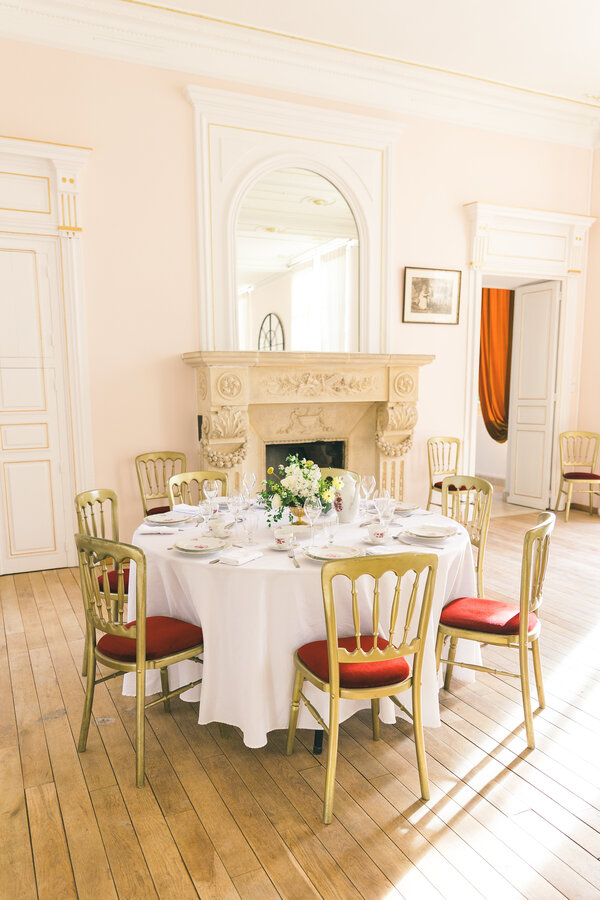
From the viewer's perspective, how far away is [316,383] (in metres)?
5.17

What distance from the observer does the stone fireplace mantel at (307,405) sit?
4.81 meters

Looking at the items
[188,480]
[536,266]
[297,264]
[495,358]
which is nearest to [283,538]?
[188,480]

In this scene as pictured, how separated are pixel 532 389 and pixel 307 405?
310cm

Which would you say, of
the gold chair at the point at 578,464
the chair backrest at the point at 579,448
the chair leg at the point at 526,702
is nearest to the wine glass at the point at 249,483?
the chair leg at the point at 526,702

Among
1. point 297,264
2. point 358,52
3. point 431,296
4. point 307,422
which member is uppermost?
point 358,52

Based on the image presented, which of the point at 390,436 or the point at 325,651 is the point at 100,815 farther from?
the point at 390,436

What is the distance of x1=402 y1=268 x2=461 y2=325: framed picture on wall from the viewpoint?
18.9 ft

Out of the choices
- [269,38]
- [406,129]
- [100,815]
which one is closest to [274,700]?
[100,815]

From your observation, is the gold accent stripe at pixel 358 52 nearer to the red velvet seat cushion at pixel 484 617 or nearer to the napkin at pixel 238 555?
the napkin at pixel 238 555

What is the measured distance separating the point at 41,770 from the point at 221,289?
372 cm

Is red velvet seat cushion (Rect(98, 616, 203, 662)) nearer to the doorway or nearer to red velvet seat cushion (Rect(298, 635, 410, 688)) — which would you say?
red velvet seat cushion (Rect(298, 635, 410, 688))

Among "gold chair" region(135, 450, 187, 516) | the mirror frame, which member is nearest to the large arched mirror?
the mirror frame

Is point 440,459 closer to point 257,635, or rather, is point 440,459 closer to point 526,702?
point 526,702

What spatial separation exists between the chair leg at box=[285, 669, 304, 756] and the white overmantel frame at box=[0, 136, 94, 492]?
9.53 ft
